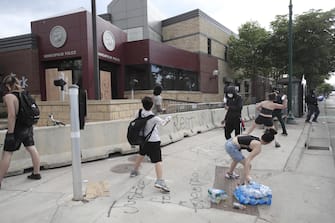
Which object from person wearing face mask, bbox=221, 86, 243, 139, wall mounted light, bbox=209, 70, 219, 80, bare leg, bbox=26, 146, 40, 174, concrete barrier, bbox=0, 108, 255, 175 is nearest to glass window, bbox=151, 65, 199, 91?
wall mounted light, bbox=209, 70, 219, 80

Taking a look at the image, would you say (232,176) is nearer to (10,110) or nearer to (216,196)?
(216,196)

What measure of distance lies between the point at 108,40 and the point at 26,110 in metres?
11.3

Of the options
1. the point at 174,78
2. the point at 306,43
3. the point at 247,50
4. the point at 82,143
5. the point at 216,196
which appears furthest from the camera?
the point at 247,50

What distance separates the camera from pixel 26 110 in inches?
167

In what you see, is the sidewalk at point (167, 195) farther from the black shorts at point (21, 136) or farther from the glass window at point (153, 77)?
the glass window at point (153, 77)

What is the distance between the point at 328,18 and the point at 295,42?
7.13 ft

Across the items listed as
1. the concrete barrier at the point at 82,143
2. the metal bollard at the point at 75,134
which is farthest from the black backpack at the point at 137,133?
the concrete barrier at the point at 82,143

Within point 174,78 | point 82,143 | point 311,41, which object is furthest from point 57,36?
point 311,41

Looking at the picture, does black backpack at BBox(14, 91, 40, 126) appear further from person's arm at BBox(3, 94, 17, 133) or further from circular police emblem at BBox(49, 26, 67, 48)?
circular police emblem at BBox(49, 26, 67, 48)

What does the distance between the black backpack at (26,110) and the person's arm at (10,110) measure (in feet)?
0.35

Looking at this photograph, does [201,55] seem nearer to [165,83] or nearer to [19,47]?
[165,83]

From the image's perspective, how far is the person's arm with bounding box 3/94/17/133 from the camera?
13.3ft

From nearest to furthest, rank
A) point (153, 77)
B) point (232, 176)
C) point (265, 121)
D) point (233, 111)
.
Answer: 1. point (232, 176)
2. point (233, 111)
3. point (265, 121)
4. point (153, 77)

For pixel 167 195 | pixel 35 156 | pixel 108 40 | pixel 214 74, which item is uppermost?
pixel 108 40
